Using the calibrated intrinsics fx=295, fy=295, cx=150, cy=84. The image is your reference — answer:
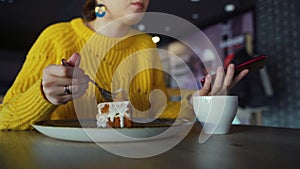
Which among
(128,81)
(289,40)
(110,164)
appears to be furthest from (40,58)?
(289,40)

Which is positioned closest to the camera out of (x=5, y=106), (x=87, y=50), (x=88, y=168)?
(x=88, y=168)

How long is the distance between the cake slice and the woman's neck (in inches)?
21.1

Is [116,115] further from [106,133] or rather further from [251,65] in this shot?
[251,65]

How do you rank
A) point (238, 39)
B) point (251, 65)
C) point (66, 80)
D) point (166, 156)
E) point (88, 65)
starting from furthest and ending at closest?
point (238, 39)
point (88, 65)
point (251, 65)
point (66, 80)
point (166, 156)

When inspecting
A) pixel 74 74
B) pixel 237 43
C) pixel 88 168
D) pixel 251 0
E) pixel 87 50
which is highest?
pixel 251 0

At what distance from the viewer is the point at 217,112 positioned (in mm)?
605

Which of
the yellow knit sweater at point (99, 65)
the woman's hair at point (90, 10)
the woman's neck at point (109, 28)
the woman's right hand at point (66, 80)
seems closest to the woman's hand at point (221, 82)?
the yellow knit sweater at point (99, 65)

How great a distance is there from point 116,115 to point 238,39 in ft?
11.3

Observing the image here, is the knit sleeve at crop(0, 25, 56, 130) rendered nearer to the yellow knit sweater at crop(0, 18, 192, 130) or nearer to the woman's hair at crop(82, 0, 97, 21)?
the yellow knit sweater at crop(0, 18, 192, 130)

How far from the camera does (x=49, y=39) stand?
97 cm

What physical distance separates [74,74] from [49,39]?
0.50 m

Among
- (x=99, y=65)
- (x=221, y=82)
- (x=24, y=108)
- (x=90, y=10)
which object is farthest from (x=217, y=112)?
(x=90, y=10)

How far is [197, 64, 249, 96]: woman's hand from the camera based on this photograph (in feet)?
2.24

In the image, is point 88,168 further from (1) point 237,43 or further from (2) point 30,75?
(1) point 237,43
